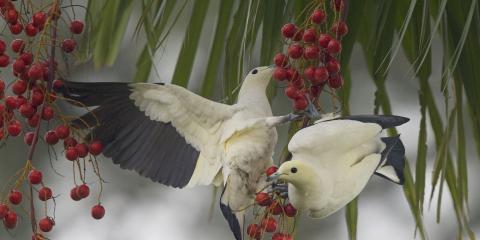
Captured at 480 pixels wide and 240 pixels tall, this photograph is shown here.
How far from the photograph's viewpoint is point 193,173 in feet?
4.09

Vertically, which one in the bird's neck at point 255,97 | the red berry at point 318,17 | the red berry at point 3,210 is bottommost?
the red berry at point 3,210

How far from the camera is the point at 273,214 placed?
1.10 metres

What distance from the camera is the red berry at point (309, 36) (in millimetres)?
1080

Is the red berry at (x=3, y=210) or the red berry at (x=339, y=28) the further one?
the red berry at (x=3, y=210)

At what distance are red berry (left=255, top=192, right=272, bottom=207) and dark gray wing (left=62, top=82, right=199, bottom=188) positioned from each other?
0.17m

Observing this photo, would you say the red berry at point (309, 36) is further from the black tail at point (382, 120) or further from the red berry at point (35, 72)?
the red berry at point (35, 72)

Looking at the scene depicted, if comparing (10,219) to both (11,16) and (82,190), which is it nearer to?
(82,190)

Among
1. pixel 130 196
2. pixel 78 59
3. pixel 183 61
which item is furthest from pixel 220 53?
pixel 130 196

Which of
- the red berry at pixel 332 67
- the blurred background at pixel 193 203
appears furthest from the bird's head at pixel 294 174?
the blurred background at pixel 193 203

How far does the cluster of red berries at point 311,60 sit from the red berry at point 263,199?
10 centimetres

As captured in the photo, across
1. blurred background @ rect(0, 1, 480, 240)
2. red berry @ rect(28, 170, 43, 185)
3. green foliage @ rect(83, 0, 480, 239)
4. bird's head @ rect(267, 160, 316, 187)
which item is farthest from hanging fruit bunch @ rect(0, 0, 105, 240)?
blurred background @ rect(0, 1, 480, 240)

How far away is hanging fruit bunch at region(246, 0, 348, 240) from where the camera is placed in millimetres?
1061

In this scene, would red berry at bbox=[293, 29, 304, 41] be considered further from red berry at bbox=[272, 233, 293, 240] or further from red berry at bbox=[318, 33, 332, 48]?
red berry at bbox=[272, 233, 293, 240]

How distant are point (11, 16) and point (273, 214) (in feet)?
1.31
